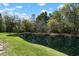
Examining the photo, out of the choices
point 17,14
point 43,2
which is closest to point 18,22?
point 17,14

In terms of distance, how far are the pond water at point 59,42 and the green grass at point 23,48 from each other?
0.06m

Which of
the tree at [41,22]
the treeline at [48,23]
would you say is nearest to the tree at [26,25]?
the treeline at [48,23]

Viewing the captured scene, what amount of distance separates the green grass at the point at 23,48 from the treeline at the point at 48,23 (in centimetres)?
12

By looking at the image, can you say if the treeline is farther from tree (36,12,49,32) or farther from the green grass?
the green grass

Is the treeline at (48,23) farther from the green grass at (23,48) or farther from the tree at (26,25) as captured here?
the green grass at (23,48)

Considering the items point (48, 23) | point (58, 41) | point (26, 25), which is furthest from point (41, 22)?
point (58, 41)

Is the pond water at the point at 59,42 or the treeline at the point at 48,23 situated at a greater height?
the treeline at the point at 48,23

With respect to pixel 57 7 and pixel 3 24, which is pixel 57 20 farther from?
pixel 3 24

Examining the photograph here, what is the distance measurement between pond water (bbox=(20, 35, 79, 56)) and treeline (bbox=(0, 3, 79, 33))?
3.6 inches

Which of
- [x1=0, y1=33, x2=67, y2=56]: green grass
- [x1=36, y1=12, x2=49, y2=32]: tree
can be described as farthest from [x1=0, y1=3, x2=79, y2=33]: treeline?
[x1=0, y1=33, x2=67, y2=56]: green grass

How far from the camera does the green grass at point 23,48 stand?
4188 millimetres

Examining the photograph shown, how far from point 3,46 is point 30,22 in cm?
46

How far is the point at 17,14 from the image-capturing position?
424 centimetres

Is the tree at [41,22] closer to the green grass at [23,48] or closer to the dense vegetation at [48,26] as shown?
the dense vegetation at [48,26]
